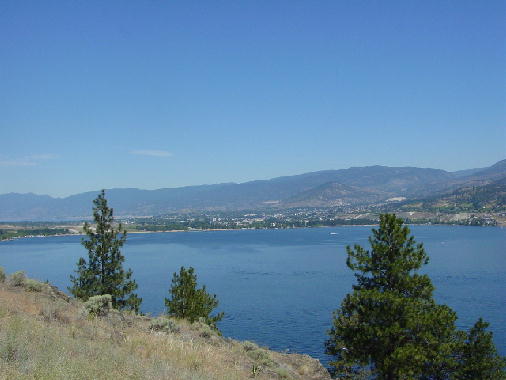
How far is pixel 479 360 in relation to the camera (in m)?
23.7

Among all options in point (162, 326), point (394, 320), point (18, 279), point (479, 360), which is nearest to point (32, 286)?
point (18, 279)

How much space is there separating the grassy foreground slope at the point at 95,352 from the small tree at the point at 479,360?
13.5m

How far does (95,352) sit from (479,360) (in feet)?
72.7

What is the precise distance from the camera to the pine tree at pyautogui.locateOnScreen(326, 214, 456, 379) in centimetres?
1998

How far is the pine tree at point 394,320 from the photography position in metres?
20.0

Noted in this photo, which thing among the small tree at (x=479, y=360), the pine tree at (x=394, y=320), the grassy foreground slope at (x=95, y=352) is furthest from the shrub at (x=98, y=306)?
the small tree at (x=479, y=360)

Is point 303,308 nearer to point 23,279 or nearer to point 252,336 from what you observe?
point 252,336

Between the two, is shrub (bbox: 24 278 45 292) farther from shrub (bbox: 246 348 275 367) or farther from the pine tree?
the pine tree

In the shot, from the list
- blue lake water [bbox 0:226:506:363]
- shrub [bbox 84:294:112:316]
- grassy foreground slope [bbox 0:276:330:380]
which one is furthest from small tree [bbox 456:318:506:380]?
shrub [bbox 84:294:112:316]

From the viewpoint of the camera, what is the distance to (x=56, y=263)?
109875mm

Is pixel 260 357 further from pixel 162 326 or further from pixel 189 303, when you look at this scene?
pixel 189 303

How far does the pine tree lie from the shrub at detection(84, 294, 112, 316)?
1127cm

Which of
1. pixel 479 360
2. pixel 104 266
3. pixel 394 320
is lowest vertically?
pixel 479 360

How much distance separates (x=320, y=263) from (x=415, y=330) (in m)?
85.5
